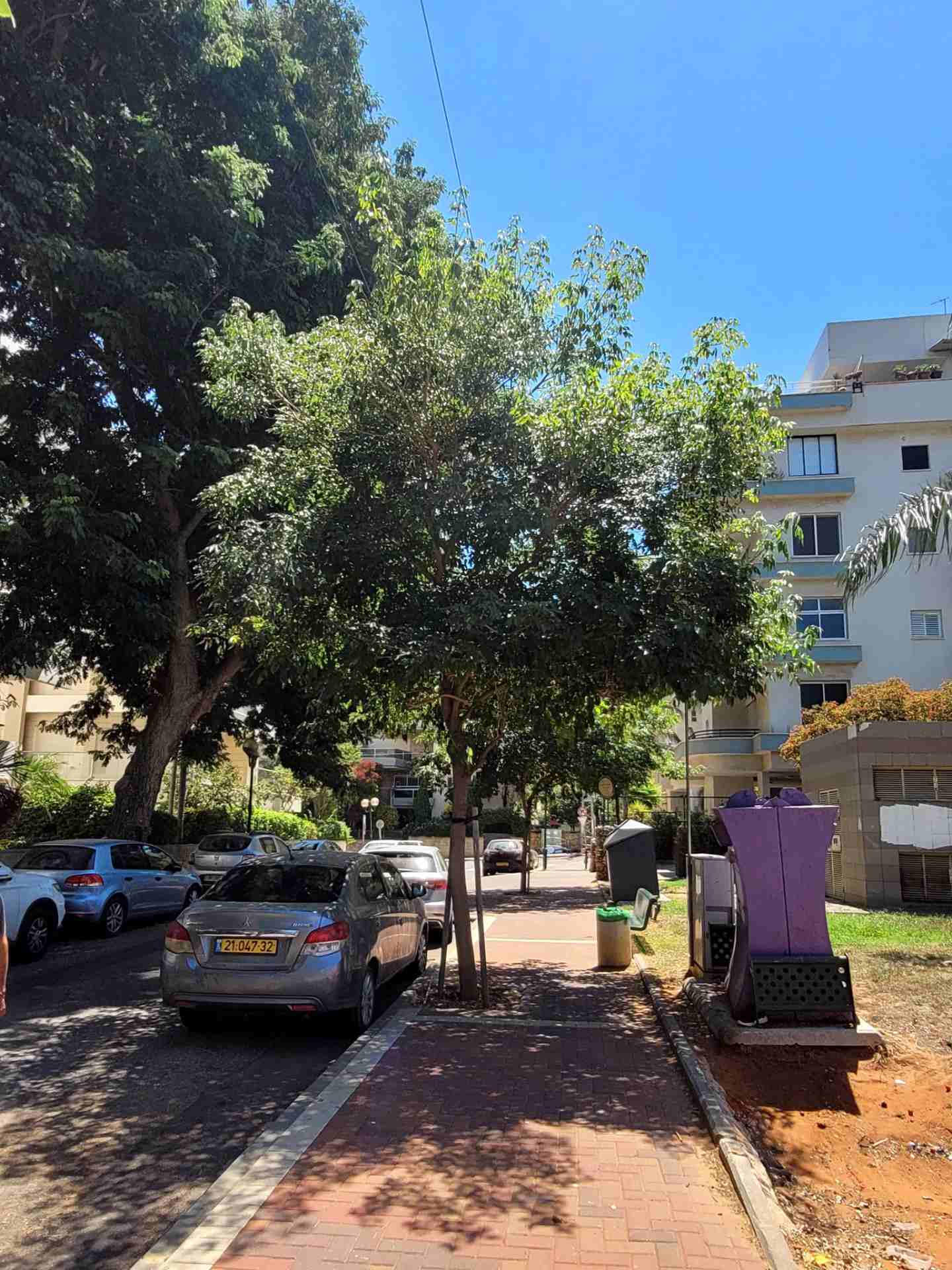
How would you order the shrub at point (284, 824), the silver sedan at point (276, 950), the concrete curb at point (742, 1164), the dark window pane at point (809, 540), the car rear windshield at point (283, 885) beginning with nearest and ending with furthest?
the concrete curb at point (742, 1164) < the silver sedan at point (276, 950) < the car rear windshield at point (283, 885) < the dark window pane at point (809, 540) < the shrub at point (284, 824)

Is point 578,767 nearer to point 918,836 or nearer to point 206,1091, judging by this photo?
point 918,836

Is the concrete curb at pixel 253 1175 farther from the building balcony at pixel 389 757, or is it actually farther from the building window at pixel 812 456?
the building balcony at pixel 389 757

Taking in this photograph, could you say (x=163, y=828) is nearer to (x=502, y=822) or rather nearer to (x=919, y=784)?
(x=919, y=784)

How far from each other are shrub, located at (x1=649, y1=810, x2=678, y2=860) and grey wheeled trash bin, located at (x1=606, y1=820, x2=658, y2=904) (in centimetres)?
1392

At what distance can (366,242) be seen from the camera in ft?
65.7

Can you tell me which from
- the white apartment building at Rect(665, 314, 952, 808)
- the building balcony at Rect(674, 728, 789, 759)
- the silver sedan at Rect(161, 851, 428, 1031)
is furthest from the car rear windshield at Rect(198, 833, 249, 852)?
the building balcony at Rect(674, 728, 789, 759)

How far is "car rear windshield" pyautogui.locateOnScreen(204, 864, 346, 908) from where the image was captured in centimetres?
792

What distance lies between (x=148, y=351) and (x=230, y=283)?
2.28 m

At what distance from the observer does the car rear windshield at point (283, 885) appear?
312 inches

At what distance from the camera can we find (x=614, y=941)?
11.4 metres

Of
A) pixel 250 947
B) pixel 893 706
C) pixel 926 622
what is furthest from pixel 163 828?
pixel 926 622

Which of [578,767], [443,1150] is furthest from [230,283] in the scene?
[443,1150]

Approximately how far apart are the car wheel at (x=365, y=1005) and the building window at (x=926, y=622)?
105 feet

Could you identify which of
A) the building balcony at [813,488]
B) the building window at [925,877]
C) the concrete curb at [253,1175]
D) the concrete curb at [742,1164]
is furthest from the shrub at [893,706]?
the building balcony at [813,488]
